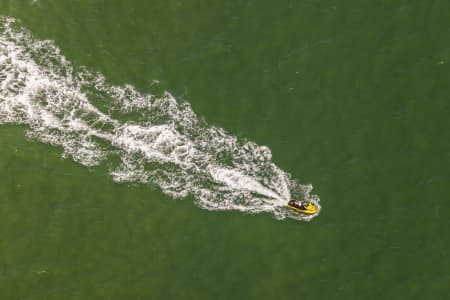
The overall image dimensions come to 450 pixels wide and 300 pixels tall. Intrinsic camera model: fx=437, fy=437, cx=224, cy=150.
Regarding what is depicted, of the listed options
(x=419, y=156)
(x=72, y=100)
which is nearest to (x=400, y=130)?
(x=419, y=156)

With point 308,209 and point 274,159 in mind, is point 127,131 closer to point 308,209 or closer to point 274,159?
point 274,159

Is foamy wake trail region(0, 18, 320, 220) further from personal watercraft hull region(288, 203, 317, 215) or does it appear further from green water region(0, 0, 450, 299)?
personal watercraft hull region(288, 203, 317, 215)

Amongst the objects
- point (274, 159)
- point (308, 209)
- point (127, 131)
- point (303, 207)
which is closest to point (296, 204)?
point (303, 207)

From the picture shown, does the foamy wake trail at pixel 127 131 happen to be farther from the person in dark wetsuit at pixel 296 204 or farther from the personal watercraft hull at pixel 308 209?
the personal watercraft hull at pixel 308 209

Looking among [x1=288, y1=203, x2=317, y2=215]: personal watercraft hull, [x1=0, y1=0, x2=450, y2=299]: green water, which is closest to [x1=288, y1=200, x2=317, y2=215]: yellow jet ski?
[x1=288, y1=203, x2=317, y2=215]: personal watercraft hull

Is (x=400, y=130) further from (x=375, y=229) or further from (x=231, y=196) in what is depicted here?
(x=231, y=196)

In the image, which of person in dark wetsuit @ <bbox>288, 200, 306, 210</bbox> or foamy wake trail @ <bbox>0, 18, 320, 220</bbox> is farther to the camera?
foamy wake trail @ <bbox>0, 18, 320, 220</bbox>

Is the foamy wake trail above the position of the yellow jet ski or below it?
above
